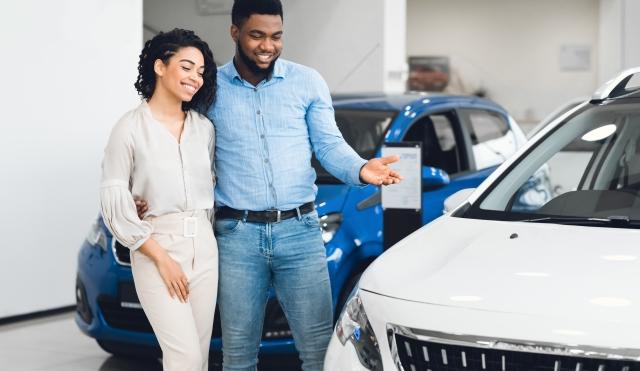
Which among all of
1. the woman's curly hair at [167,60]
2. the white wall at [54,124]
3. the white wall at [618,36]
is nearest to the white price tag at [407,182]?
the woman's curly hair at [167,60]

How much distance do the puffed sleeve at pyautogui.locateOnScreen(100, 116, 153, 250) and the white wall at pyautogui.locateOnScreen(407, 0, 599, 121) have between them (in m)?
17.2

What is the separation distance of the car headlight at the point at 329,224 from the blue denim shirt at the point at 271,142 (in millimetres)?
1309

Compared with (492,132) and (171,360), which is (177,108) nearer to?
(171,360)

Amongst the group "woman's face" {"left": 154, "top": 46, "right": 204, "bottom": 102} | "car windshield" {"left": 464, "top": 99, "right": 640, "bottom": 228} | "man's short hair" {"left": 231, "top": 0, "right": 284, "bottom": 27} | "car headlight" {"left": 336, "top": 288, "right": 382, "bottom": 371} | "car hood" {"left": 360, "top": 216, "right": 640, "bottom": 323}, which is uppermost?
"man's short hair" {"left": 231, "top": 0, "right": 284, "bottom": 27}

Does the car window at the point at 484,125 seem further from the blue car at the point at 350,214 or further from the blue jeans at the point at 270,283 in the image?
the blue jeans at the point at 270,283

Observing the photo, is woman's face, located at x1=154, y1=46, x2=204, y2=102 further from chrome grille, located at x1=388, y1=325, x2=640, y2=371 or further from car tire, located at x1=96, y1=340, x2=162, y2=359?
car tire, located at x1=96, y1=340, x2=162, y2=359

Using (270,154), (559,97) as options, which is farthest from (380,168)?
(559,97)

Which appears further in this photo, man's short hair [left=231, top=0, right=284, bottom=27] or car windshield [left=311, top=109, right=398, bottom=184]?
car windshield [left=311, top=109, right=398, bottom=184]

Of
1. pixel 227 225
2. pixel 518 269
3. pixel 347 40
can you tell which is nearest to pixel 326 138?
pixel 227 225

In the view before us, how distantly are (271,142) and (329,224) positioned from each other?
1.47 metres

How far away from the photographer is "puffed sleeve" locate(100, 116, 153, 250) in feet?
10.4

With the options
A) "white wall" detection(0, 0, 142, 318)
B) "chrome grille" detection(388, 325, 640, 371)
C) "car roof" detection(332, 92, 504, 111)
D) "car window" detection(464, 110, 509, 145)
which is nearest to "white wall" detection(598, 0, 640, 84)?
"car window" detection(464, 110, 509, 145)

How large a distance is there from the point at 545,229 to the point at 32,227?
4.30 metres

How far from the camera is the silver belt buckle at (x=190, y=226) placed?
3.27 metres
